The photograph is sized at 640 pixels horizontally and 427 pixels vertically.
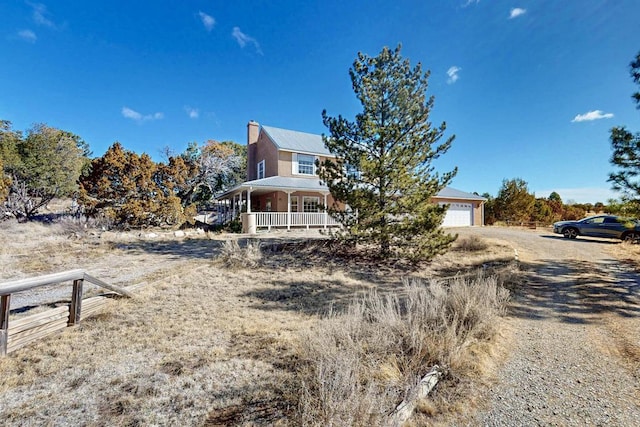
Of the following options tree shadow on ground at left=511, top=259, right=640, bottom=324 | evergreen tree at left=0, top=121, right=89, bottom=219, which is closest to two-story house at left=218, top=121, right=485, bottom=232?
tree shadow on ground at left=511, top=259, right=640, bottom=324

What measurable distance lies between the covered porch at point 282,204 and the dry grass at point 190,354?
28.9ft

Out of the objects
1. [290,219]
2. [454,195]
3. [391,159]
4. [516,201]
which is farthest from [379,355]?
[516,201]

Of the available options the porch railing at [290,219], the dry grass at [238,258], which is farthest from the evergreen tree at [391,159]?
the porch railing at [290,219]

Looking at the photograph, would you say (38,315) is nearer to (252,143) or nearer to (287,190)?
(287,190)

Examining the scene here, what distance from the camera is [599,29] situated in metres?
9.53

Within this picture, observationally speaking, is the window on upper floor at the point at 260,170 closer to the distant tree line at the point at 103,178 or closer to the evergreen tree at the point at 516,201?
the distant tree line at the point at 103,178

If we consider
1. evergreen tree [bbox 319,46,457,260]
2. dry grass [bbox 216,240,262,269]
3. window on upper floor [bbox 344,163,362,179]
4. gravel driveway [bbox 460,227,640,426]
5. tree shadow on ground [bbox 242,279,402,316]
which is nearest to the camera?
gravel driveway [bbox 460,227,640,426]

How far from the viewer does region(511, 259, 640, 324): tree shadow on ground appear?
17.0ft

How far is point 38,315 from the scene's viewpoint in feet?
12.8

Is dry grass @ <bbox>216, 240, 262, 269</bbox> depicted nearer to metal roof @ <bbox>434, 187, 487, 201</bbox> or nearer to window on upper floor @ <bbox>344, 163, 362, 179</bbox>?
window on upper floor @ <bbox>344, 163, 362, 179</bbox>

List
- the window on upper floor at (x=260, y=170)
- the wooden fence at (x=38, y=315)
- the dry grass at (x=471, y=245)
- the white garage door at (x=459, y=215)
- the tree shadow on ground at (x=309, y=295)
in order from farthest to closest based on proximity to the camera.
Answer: the white garage door at (x=459, y=215) → the window on upper floor at (x=260, y=170) → the dry grass at (x=471, y=245) → the tree shadow on ground at (x=309, y=295) → the wooden fence at (x=38, y=315)

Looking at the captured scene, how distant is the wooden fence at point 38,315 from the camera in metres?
3.25

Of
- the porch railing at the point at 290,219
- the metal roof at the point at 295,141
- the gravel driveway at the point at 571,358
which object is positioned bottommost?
the gravel driveway at the point at 571,358

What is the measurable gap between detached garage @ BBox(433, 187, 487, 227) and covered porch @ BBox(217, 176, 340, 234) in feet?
34.2
